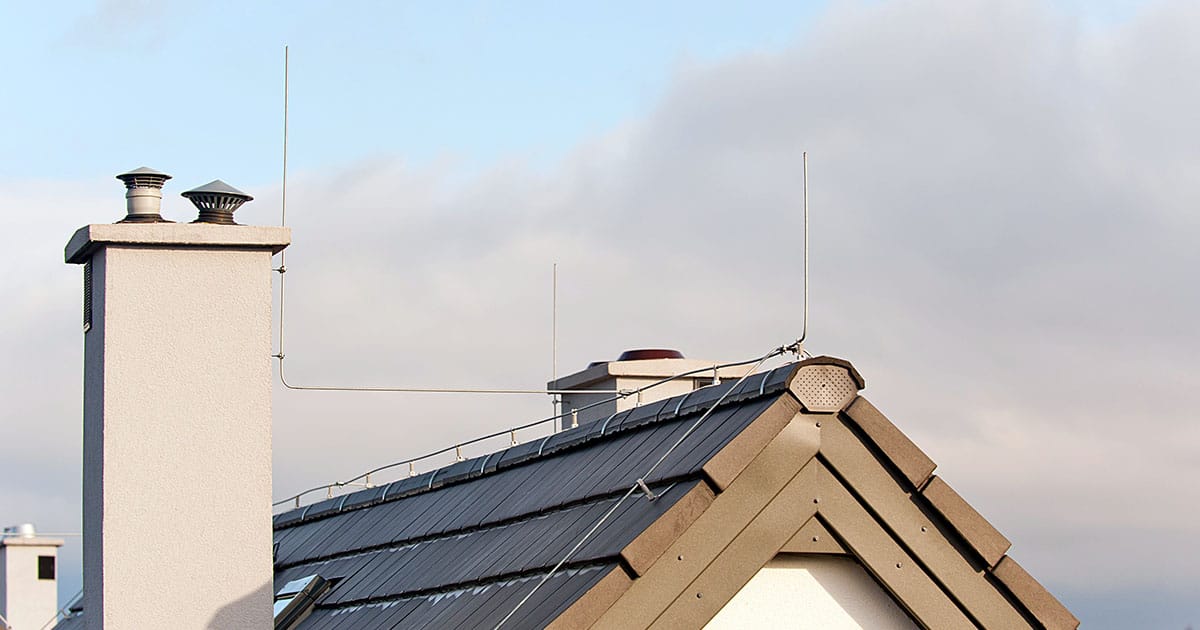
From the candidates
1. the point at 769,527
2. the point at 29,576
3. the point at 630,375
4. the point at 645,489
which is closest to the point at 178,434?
the point at 645,489

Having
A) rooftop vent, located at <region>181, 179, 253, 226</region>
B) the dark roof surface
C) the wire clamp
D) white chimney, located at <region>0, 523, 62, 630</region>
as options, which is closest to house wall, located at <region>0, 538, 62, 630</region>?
white chimney, located at <region>0, 523, 62, 630</region>

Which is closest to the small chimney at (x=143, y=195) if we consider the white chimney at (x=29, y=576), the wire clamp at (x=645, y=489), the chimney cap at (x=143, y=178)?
the chimney cap at (x=143, y=178)

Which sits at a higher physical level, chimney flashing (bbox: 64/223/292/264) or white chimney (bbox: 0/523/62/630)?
chimney flashing (bbox: 64/223/292/264)

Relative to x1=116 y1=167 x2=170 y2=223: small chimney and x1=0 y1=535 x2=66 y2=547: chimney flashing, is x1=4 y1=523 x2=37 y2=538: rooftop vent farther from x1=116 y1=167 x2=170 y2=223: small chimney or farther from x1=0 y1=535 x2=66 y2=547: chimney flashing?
x1=116 y1=167 x2=170 y2=223: small chimney

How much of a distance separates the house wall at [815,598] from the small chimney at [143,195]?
599 cm

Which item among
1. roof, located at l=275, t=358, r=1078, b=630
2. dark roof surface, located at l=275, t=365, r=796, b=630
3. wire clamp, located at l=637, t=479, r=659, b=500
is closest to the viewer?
roof, located at l=275, t=358, r=1078, b=630

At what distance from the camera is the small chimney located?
1433cm

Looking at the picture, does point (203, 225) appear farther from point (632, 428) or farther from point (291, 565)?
point (291, 565)

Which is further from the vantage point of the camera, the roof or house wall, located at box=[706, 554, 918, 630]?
house wall, located at box=[706, 554, 918, 630]

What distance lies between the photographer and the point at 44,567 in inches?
1465

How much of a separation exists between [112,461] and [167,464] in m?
0.37

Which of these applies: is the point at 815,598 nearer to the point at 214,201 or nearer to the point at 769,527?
the point at 769,527

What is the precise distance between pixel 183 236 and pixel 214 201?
72 cm

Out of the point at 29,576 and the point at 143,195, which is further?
the point at 29,576
